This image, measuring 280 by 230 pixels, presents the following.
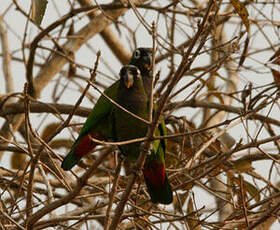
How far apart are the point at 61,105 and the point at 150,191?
1652 millimetres

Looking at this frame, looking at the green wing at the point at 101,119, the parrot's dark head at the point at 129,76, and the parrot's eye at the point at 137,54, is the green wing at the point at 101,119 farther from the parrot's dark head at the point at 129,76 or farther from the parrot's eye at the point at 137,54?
the parrot's eye at the point at 137,54

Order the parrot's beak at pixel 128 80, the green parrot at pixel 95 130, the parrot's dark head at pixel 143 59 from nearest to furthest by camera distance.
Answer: the parrot's beak at pixel 128 80 → the green parrot at pixel 95 130 → the parrot's dark head at pixel 143 59

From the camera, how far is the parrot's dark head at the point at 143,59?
5.23m

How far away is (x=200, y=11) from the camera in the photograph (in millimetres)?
5855

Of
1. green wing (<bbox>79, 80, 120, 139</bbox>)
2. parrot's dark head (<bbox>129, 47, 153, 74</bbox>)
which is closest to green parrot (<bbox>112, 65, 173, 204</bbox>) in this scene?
green wing (<bbox>79, 80, 120, 139</bbox>)

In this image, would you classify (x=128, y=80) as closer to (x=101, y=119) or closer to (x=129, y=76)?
(x=129, y=76)

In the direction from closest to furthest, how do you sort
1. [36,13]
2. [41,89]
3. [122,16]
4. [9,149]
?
1. [36,13]
2. [9,149]
3. [41,89]
4. [122,16]

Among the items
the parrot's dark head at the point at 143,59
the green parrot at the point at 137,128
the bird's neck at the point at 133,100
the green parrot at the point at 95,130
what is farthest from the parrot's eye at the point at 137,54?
the bird's neck at the point at 133,100

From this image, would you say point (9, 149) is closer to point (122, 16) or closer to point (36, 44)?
point (36, 44)

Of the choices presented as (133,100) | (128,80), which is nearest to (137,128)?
(133,100)

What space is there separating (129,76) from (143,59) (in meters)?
1.17

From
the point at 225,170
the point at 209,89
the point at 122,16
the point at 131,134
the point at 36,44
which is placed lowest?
the point at 225,170

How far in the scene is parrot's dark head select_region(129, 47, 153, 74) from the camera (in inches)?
206

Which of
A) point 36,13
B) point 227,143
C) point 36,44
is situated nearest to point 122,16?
point 36,44
